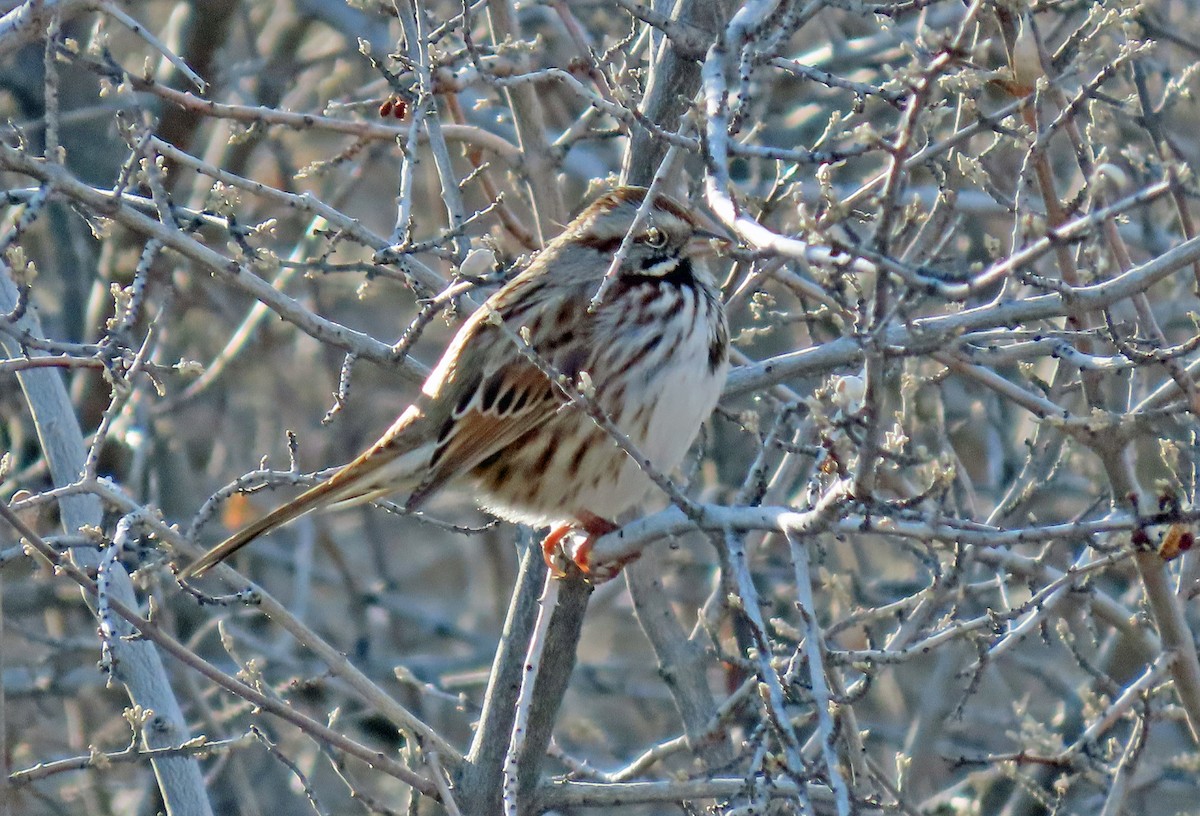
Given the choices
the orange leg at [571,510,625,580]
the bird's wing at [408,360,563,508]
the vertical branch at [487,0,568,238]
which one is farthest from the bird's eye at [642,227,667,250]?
the orange leg at [571,510,625,580]

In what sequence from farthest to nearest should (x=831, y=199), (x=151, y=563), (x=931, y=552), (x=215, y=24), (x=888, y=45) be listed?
1. (x=215, y=24)
2. (x=888, y=45)
3. (x=931, y=552)
4. (x=151, y=563)
5. (x=831, y=199)

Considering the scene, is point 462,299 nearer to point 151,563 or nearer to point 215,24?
point 151,563

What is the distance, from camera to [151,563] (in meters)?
3.05

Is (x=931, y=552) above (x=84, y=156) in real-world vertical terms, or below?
below

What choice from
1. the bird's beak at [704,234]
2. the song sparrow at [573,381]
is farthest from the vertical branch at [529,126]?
the bird's beak at [704,234]

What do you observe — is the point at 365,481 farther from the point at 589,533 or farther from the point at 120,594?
the point at 120,594

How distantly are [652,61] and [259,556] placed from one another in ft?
12.2

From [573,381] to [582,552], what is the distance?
496 millimetres

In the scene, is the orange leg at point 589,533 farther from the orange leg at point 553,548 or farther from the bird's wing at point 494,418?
the bird's wing at point 494,418

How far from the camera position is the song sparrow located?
4.09 m

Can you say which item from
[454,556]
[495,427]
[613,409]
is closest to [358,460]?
Result: [495,427]

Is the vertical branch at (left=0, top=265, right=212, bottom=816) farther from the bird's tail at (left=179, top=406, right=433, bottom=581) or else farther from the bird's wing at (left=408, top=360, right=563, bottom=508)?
the bird's wing at (left=408, top=360, right=563, bottom=508)

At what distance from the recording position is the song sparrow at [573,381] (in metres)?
4.09

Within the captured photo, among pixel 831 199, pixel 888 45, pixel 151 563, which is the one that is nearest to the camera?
pixel 831 199
